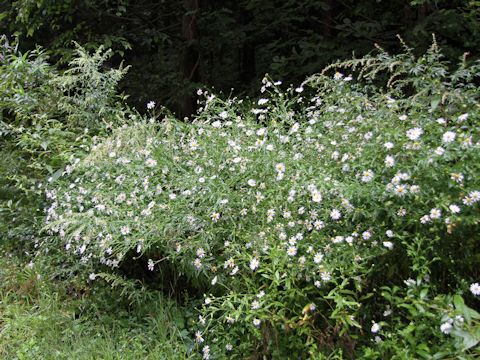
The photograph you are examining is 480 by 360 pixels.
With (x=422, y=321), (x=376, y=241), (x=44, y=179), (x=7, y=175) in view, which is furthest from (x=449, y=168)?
(x=7, y=175)

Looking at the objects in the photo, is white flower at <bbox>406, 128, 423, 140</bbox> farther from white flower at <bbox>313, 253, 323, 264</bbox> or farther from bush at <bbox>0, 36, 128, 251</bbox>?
bush at <bbox>0, 36, 128, 251</bbox>

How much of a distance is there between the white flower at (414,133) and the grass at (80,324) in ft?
5.48

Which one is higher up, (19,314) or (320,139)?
(320,139)

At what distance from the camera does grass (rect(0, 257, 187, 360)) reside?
290cm

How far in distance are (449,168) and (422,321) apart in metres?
0.67

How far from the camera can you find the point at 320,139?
9.79ft

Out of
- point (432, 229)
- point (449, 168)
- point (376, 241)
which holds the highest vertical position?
point (449, 168)

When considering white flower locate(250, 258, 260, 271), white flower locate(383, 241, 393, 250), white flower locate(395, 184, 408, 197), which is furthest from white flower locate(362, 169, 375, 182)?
white flower locate(250, 258, 260, 271)

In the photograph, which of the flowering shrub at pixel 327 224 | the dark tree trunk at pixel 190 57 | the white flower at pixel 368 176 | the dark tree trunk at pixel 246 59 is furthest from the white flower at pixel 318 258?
the dark tree trunk at pixel 246 59

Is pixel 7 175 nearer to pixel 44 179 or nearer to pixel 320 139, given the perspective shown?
pixel 44 179

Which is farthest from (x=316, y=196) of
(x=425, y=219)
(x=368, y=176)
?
(x=425, y=219)

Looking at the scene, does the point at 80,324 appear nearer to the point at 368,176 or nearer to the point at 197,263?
the point at 197,263

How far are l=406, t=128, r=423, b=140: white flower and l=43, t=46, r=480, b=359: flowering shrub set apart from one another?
11mm

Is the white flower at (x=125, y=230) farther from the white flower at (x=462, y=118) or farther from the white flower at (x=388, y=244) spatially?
the white flower at (x=462, y=118)
